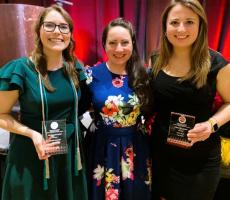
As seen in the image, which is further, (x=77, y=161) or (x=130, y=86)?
(x=130, y=86)

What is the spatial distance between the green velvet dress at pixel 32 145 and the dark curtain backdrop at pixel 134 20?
1.35 meters

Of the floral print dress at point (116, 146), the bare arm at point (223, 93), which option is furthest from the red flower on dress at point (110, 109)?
the bare arm at point (223, 93)

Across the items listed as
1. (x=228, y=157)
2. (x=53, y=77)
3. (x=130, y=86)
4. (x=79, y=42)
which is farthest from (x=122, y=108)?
(x=79, y=42)

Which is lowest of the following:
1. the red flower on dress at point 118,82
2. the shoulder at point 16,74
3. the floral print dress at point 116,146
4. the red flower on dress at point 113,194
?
the red flower on dress at point 113,194

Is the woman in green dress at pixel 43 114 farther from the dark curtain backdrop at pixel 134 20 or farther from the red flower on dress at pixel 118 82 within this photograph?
the dark curtain backdrop at pixel 134 20

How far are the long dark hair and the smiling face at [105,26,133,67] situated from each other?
0.11ft

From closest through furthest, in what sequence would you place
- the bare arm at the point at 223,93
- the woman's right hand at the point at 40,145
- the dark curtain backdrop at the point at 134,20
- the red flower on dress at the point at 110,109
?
the woman's right hand at the point at 40,145, the bare arm at the point at 223,93, the red flower on dress at the point at 110,109, the dark curtain backdrop at the point at 134,20

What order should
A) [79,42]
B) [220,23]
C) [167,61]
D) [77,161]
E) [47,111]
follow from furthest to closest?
1. [79,42]
2. [220,23]
3. [167,61]
4. [77,161]
5. [47,111]

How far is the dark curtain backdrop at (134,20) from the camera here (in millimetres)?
2383

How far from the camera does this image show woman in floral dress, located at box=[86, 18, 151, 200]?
1.49 m

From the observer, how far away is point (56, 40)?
133cm

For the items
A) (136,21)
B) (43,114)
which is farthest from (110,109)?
(136,21)

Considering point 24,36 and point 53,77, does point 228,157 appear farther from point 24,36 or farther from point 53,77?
point 24,36

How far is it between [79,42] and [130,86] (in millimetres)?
1462
